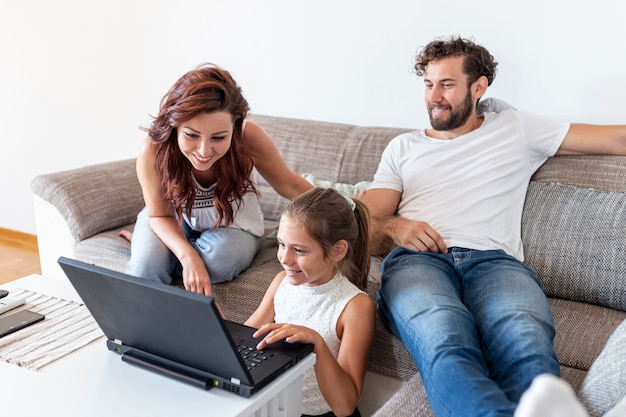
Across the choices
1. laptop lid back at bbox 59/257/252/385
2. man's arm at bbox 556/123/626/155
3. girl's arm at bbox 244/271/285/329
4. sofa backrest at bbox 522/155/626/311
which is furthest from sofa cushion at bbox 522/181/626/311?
laptop lid back at bbox 59/257/252/385

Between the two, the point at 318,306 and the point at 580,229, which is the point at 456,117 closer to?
the point at 580,229

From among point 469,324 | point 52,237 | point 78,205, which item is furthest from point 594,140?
point 52,237

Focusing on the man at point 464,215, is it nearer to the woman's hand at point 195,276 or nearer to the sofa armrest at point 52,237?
the woman's hand at point 195,276

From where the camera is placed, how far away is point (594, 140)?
221cm

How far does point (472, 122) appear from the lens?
2.29 m

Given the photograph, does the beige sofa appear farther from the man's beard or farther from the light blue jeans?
the man's beard

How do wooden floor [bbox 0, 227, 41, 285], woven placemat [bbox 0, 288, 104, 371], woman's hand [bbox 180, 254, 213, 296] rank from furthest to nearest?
1. wooden floor [bbox 0, 227, 41, 285]
2. woman's hand [bbox 180, 254, 213, 296]
3. woven placemat [bbox 0, 288, 104, 371]

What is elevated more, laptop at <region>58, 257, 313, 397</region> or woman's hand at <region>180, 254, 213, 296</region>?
laptop at <region>58, 257, 313, 397</region>

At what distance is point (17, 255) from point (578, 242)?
2818mm

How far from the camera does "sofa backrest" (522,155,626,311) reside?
80.7 inches

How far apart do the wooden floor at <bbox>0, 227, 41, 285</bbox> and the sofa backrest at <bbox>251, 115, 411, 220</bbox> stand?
1478 millimetres

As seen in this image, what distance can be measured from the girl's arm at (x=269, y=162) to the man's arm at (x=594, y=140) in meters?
0.82

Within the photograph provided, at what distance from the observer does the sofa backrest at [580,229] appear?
2.05 m

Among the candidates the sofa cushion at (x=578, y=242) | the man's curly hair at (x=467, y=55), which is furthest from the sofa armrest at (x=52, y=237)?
the sofa cushion at (x=578, y=242)
